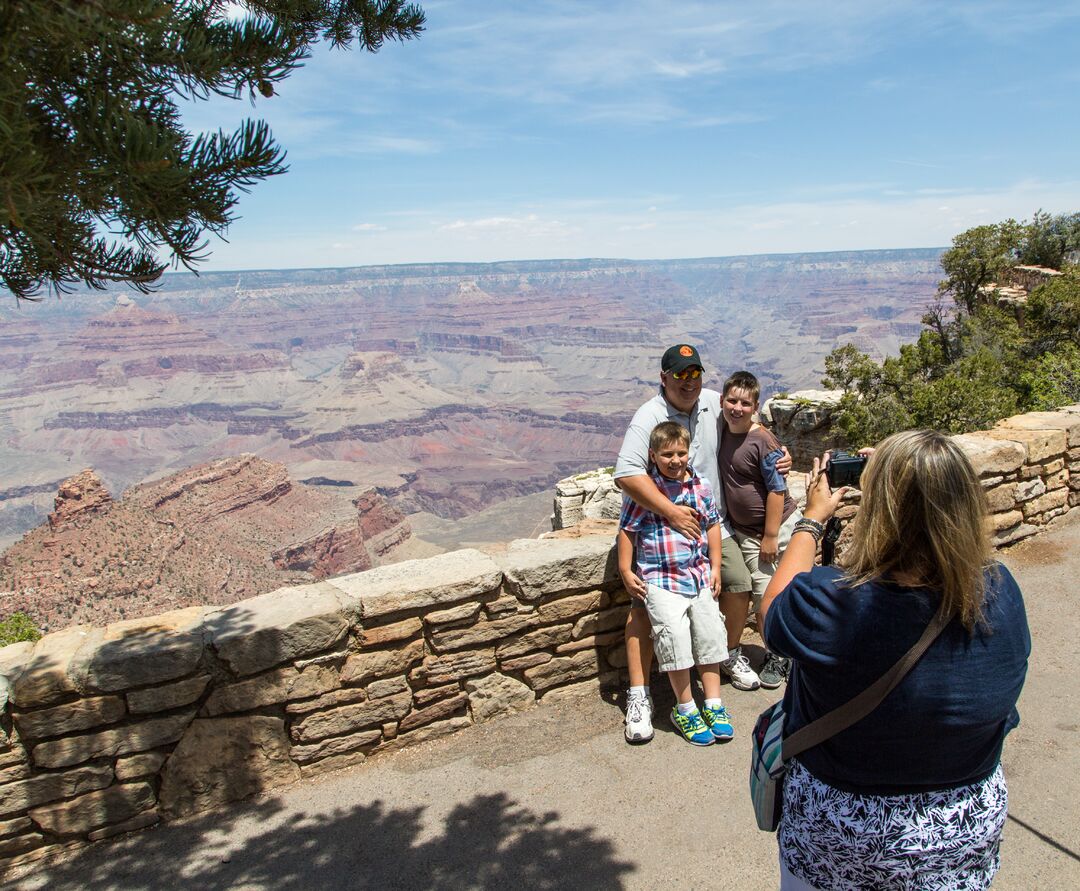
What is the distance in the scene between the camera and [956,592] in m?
1.66

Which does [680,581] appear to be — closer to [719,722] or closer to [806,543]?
[719,722]

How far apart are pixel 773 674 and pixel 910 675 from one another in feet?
9.59

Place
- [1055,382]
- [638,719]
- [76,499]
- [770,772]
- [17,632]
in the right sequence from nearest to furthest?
[770,772], [638,719], [17,632], [1055,382], [76,499]

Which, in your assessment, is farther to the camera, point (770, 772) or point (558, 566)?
point (558, 566)

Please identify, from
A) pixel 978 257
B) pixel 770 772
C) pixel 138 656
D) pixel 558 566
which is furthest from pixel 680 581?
pixel 978 257

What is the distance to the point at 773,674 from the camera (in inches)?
174

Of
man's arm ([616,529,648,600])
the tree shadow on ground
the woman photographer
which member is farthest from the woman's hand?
the tree shadow on ground

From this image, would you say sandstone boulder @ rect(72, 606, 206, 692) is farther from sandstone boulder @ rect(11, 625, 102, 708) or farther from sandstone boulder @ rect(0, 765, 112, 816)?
sandstone boulder @ rect(0, 765, 112, 816)

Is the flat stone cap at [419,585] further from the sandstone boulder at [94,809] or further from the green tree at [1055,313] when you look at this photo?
the green tree at [1055,313]

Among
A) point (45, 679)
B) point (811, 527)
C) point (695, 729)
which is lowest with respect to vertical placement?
point (695, 729)

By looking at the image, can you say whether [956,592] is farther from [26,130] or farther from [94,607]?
[94,607]

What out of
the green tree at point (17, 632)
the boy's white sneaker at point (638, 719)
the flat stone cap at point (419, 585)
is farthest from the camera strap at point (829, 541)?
the green tree at point (17, 632)

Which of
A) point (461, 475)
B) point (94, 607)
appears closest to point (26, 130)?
point (94, 607)

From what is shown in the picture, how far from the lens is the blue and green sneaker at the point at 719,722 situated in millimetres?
3881
